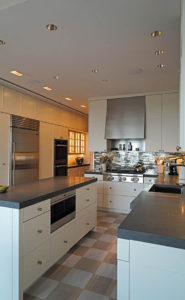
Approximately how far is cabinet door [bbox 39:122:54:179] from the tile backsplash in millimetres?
1222

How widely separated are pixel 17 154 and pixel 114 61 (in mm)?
2704

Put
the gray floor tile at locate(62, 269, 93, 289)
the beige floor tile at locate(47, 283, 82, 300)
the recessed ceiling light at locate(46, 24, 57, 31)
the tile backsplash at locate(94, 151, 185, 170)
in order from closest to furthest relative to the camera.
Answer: the beige floor tile at locate(47, 283, 82, 300) < the gray floor tile at locate(62, 269, 93, 289) < the recessed ceiling light at locate(46, 24, 57, 31) < the tile backsplash at locate(94, 151, 185, 170)

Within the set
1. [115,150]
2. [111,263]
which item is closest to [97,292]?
[111,263]

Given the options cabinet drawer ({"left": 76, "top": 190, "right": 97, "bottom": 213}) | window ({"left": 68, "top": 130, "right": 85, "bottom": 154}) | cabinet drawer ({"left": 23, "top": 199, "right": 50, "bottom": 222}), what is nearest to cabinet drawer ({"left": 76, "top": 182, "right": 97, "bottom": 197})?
cabinet drawer ({"left": 76, "top": 190, "right": 97, "bottom": 213})

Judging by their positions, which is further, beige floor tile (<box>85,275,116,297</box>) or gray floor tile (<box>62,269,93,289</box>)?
gray floor tile (<box>62,269,93,289</box>)

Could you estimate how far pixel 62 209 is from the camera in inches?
91.0

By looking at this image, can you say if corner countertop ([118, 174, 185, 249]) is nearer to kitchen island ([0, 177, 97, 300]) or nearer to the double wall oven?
kitchen island ([0, 177, 97, 300])

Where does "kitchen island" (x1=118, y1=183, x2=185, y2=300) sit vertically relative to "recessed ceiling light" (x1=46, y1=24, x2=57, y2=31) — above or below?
below

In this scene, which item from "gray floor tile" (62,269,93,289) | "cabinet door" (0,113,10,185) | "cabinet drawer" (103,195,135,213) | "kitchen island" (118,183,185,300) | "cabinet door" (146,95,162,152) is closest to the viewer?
"kitchen island" (118,183,185,300)

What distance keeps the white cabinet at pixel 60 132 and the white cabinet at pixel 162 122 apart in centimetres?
248

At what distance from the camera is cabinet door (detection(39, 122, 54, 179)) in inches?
199

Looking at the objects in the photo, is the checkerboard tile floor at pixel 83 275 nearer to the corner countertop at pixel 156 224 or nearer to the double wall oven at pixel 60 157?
the corner countertop at pixel 156 224

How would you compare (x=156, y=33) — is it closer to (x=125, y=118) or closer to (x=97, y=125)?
(x=125, y=118)

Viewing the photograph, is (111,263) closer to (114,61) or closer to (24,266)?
(24,266)
